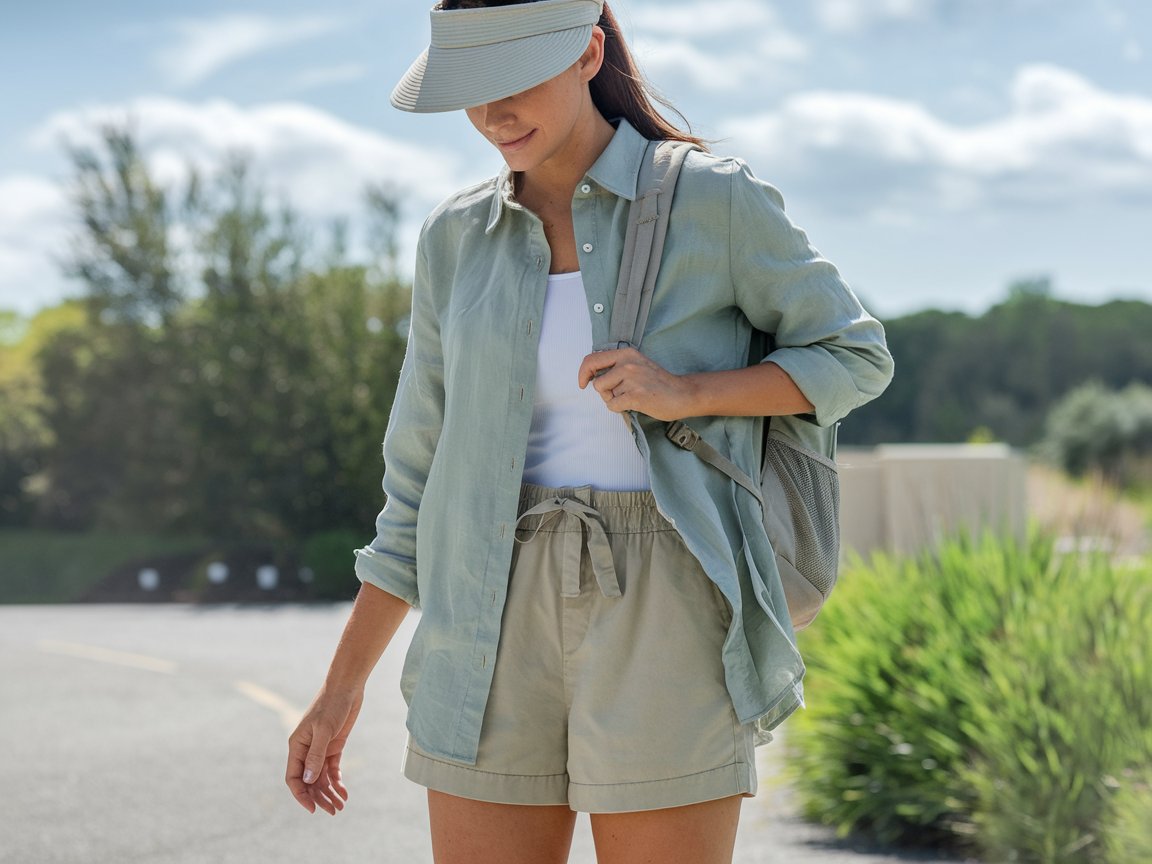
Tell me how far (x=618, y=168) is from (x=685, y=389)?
1.09 ft

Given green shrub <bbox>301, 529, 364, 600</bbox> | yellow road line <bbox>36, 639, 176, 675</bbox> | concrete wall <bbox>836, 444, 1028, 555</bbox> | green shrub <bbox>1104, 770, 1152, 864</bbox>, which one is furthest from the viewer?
green shrub <bbox>301, 529, 364, 600</bbox>

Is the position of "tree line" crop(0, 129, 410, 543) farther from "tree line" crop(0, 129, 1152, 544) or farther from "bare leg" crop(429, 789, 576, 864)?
"bare leg" crop(429, 789, 576, 864)

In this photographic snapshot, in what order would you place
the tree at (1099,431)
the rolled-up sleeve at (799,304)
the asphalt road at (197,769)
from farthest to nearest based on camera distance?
the tree at (1099,431) < the asphalt road at (197,769) < the rolled-up sleeve at (799,304)

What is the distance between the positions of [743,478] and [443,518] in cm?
40

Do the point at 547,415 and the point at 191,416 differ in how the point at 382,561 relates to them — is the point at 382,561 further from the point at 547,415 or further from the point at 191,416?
the point at 191,416

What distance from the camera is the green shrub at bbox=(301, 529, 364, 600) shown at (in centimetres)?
2152

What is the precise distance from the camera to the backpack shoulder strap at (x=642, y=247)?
1.87m

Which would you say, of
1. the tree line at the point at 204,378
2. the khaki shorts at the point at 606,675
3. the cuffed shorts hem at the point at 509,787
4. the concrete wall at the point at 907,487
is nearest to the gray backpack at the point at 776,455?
the khaki shorts at the point at 606,675

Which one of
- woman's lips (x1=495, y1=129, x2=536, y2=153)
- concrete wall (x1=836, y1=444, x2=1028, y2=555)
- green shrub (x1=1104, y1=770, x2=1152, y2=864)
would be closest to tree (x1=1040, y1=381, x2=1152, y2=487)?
concrete wall (x1=836, y1=444, x2=1028, y2=555)

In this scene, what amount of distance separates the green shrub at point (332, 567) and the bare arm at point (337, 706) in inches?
761

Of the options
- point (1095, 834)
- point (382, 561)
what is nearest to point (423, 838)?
point (1095, 834)

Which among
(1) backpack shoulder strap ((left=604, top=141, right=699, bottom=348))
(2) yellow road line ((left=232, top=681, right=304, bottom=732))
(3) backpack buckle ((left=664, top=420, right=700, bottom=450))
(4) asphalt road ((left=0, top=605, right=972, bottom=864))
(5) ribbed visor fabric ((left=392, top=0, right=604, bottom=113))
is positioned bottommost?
(2) yellow road line ((left=232, top=681, right=304, bottom=732))

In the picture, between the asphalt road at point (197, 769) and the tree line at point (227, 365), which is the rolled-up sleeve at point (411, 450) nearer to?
the asphalt road at point (197, 769)

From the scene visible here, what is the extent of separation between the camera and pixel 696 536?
1.82 m
